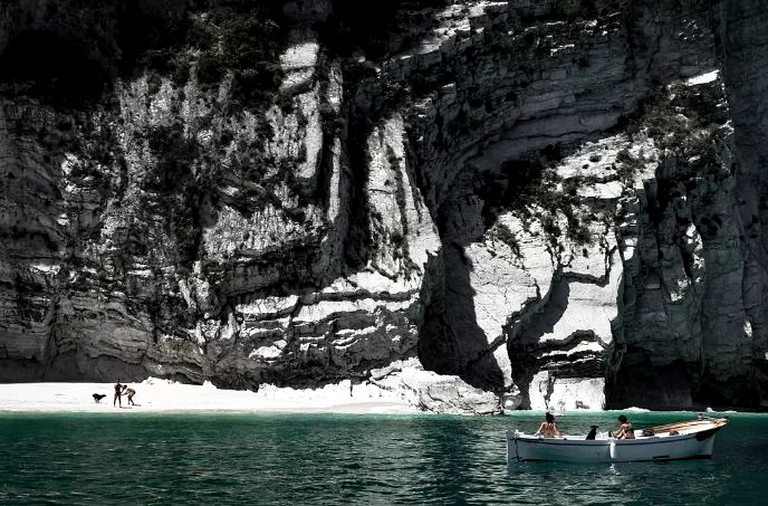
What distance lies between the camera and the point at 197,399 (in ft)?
124

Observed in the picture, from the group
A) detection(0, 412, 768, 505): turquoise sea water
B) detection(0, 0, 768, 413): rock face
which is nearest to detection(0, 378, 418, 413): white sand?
detection(0, 0, 768, 413): rock face

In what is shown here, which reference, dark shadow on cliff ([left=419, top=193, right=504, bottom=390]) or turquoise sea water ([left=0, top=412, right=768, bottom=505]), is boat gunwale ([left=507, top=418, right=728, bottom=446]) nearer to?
turquoise sea water ([left=0, top=412, right=768, bottom=505])

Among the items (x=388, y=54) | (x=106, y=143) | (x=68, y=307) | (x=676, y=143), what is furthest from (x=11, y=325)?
(x=676, y=143)

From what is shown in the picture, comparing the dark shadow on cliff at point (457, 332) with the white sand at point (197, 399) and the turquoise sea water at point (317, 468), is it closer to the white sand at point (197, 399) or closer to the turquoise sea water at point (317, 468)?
the white sand at point (197, 399)

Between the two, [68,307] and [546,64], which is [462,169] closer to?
[546,64]

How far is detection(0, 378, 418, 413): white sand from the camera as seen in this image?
3472cm

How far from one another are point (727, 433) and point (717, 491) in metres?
14.7

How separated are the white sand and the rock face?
827 mm

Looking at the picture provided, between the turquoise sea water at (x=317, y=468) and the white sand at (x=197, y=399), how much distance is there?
450 centimetres

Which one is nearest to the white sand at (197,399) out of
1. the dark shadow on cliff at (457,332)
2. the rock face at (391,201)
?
the rock face at (391,201)

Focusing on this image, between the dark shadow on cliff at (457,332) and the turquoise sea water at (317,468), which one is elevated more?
the dark shadow on cliff at (457,332)

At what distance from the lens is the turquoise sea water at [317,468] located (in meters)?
16.5

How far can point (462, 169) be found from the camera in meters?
50.0

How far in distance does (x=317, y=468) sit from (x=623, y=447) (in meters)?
9.11
